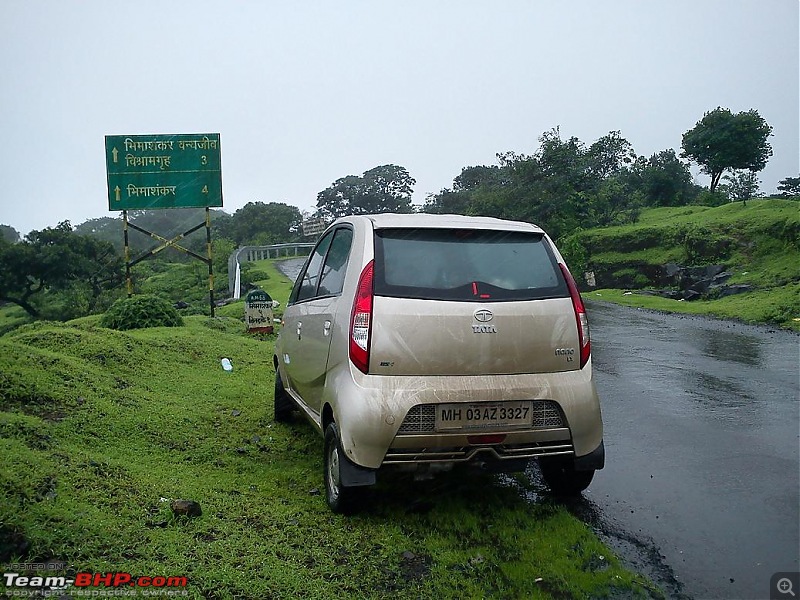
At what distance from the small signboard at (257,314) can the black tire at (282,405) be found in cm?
714

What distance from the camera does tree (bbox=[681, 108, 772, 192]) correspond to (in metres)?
40.8

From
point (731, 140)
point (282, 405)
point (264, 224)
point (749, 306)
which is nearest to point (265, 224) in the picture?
point (264, 224)

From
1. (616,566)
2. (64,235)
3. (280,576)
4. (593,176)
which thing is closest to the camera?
(280,576)

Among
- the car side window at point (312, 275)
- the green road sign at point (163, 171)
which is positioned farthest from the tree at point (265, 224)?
the car side window at point (312, 275)

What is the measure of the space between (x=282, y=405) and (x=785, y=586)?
438 cm

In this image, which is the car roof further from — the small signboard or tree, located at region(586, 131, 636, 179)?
tree, located at region(586, 131, 636, 179)

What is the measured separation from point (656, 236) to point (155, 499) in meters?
27.0

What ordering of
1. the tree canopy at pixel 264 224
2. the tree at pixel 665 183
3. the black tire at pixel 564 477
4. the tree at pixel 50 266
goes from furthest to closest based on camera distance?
the tree canopy at pixel 264 224 < the tree at pixel 665 183 < the tree at pixel 50 266 < the black tire at pixel 564 477

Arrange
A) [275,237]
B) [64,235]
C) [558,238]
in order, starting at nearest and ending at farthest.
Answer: [64,235], [558,238], [275,237]

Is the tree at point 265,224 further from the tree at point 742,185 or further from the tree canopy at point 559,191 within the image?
the tree at point 742,185

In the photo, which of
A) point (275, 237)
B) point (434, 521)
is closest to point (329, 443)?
A: point (434, 521)

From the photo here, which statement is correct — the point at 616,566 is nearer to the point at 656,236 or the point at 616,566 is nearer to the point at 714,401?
the point at 714,401

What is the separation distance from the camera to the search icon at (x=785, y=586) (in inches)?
130

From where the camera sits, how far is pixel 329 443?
441cm
